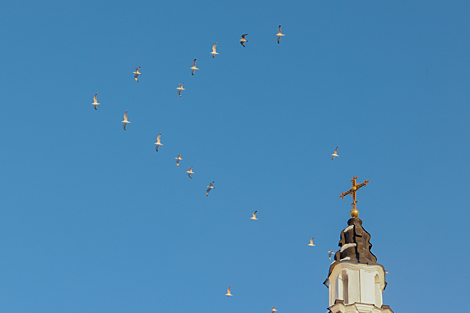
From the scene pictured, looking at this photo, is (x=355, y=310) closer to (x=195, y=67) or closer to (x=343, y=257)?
(x=343, y=257)

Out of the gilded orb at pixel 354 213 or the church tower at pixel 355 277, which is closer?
the church tower at pixel 355 277

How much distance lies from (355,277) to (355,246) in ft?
7.70

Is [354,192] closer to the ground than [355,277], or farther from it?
farther from it

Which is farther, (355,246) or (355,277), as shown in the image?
(355,246)

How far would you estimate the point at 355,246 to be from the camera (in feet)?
212

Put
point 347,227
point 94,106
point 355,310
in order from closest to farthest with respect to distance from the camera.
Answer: point 355,310 < point 347,227 < point 94,106

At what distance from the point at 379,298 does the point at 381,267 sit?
203 cm

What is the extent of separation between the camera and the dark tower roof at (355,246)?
64.1 m

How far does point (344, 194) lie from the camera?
6838 cm

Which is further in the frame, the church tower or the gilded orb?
the gilded orb

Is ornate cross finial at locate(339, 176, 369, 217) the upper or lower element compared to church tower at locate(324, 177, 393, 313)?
upper

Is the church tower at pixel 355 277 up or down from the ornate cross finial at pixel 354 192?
down

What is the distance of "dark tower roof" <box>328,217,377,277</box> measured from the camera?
210 feet

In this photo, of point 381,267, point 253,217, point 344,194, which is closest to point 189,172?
point 253,217
